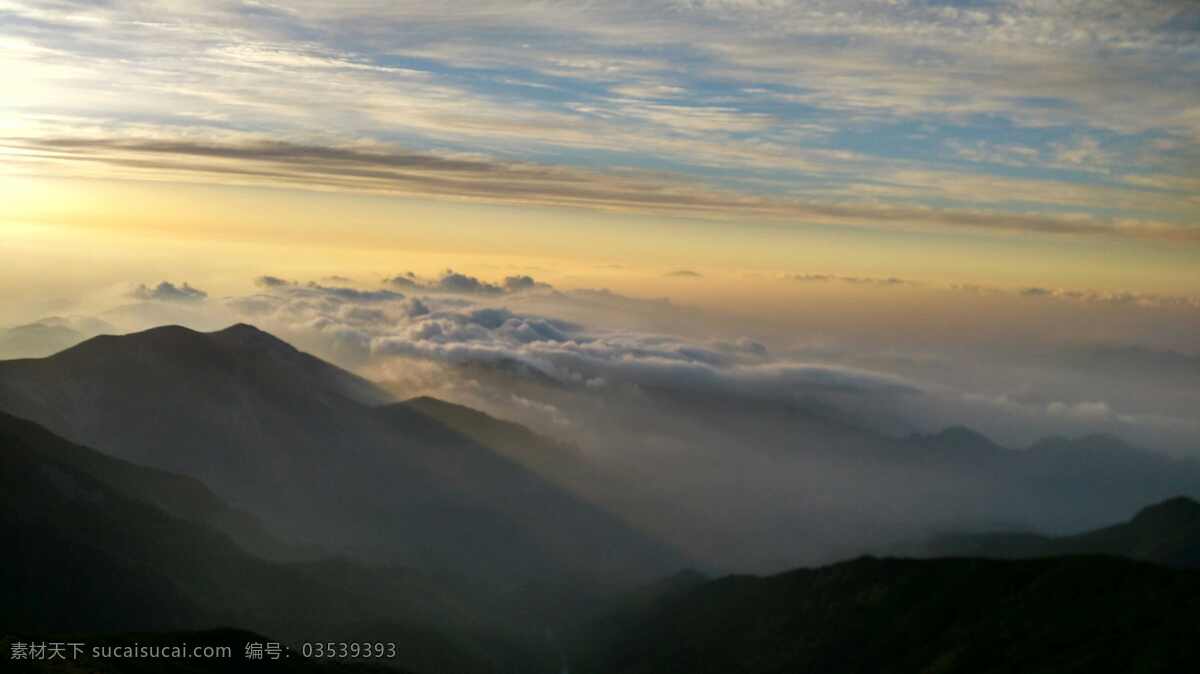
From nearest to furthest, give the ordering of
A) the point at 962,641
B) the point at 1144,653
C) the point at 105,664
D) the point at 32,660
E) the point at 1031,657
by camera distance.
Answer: the point at 32,660
the point at 105,664
the point at 1144,653
the point at 1031,657
the point at 962,641

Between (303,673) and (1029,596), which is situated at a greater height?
(1029,596)

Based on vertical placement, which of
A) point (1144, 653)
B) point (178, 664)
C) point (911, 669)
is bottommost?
point (911, 669)

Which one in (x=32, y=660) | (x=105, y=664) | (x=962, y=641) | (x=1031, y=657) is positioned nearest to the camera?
(x=32, y=660)

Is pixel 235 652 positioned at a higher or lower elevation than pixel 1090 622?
lower

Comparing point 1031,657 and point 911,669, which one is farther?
point 911,669

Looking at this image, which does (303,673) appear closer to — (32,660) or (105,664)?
(105,664)

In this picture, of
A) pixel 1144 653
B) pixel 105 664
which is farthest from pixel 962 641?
pixel 105 664

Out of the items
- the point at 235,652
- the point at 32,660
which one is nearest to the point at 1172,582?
the point at 235,652

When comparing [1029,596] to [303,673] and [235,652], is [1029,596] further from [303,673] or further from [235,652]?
[235,652]

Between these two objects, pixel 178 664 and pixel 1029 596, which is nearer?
pixel 178 664
